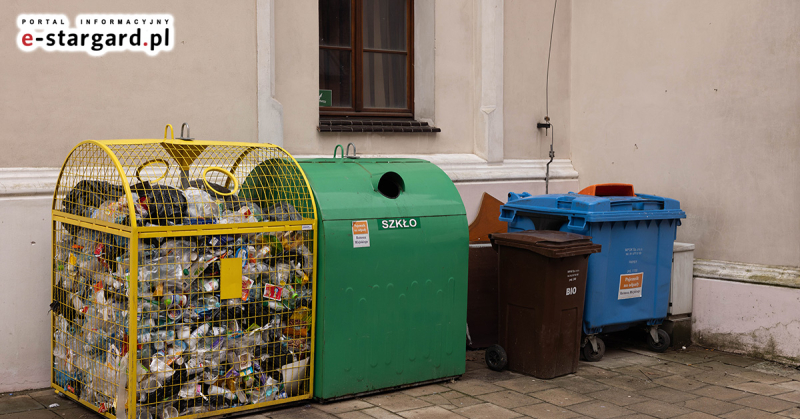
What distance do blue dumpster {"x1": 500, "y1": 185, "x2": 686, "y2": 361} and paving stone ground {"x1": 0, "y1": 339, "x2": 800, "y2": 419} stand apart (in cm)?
38

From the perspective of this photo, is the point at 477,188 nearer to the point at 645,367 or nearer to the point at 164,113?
the point at 645,367

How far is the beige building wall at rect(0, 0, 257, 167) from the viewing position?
16.7 feet

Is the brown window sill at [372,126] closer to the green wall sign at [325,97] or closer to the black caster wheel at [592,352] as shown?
the green wall sign at [325,97]

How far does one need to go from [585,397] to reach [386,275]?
1587 millimetres

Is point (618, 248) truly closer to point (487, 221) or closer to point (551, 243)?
point (551, 243)

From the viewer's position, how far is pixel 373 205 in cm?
487

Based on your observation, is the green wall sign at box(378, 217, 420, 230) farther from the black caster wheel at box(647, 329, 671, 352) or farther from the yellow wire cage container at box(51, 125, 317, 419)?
the black caster wheel at box(647, 329, 671, 352)

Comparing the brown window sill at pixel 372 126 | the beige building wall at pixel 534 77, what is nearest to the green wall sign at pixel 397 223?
the brown window sill at pixel 372 126

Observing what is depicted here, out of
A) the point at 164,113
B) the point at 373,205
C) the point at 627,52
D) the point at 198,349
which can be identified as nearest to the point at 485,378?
the point at 373,205

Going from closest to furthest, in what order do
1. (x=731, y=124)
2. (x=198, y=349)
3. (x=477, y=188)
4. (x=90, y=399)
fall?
(x=198, y=349) → (x=90, y=399) → (x=731, y=124) → (x=477, y=188)

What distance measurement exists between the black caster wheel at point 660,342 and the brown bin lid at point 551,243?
1414mm

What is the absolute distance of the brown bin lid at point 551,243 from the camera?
523cm

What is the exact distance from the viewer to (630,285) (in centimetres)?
607

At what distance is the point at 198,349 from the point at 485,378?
7.12 ft
